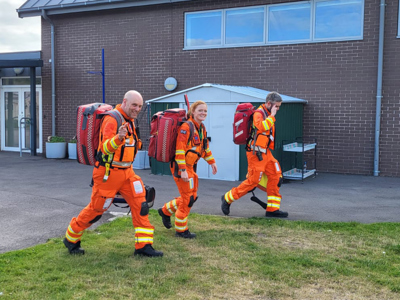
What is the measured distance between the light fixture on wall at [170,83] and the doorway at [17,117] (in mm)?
5284

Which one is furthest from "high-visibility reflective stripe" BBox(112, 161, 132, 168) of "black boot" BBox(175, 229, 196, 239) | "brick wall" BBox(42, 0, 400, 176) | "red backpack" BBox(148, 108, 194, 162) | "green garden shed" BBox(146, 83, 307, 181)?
"brick wall" BBox(42, 0, 400, 176)

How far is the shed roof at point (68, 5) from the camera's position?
15.1 meters

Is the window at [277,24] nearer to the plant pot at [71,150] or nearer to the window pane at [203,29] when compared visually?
the window pane at [203,29]

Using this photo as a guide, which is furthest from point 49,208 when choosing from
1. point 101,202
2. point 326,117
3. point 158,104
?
point 326,117

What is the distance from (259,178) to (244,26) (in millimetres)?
7485

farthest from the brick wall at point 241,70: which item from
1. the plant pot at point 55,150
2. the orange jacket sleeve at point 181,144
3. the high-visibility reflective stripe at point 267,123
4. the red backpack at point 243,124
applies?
the orange jacket sleeve at point 181,144

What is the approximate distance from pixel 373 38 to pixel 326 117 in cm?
229

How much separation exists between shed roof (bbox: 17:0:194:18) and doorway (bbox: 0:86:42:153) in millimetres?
2670

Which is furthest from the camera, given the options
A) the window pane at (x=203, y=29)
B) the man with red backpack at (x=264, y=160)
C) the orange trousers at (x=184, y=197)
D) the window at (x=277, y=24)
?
the window pane at (x=203, y=29)

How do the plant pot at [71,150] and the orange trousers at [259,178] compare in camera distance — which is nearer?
the orange trousers at [259,178]

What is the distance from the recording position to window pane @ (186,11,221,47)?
46.9 ft

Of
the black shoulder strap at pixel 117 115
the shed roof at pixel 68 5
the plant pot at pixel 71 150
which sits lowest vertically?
the plant pot at pixel 71 150

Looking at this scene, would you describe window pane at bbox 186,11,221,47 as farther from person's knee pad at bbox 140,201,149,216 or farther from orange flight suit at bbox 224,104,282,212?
person's knee pad at bbox 140,201,149,216

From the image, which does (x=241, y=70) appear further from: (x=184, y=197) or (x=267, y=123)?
(x=184, y=197)
